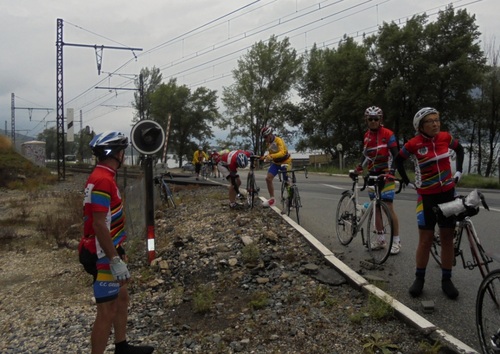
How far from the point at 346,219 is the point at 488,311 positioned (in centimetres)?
369

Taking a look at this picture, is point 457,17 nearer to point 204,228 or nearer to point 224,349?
point 204,228

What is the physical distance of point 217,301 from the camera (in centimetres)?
551

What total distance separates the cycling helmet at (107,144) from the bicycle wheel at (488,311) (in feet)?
10.2

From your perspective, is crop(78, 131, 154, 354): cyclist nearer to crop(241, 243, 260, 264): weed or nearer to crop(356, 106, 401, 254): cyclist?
crop(241, 243, 260, 264): weed

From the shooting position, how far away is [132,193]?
10281 mm

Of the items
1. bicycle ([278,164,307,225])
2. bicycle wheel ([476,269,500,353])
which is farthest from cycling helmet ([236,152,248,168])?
bicycle wheel ([476,269,500,353])

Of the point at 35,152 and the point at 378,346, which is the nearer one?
the point at 378,346

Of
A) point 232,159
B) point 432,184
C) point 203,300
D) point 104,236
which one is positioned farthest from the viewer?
point 232,159

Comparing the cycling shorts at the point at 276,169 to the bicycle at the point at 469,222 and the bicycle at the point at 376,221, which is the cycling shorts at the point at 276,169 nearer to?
the bicycle at the point at 376,221

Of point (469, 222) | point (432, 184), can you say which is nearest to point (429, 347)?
point (469, 222)

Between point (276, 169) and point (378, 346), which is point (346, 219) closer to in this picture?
point (276, 169)

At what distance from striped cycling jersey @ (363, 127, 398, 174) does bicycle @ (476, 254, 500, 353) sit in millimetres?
2913

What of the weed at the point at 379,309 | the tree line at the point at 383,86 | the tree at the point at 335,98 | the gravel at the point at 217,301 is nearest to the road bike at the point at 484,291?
the gravel at the point at 217,301

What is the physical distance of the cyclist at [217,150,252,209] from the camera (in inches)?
428
